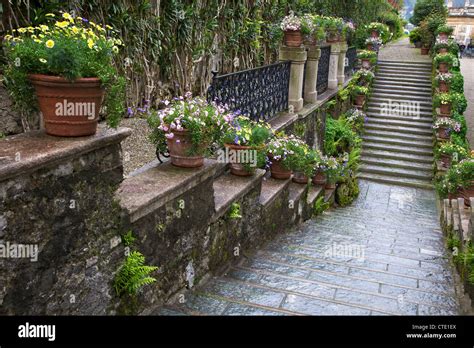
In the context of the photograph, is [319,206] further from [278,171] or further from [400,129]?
[400,129]

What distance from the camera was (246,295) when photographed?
12.2 feet

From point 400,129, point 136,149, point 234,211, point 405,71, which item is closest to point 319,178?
point 136,149

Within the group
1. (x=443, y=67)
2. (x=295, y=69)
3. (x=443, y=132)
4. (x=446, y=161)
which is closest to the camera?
(x=295, y=69)

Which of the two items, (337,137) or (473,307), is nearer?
(473,307)

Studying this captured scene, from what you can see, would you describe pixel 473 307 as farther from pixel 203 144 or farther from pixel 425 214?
pixel 425 214

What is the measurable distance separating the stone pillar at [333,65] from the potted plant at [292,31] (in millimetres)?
4011

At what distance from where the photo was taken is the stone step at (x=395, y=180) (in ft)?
37.4

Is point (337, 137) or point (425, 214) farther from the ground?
point (337, 137)

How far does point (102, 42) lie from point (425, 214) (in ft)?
27.8

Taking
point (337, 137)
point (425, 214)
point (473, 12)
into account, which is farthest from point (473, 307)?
point (473, 12)

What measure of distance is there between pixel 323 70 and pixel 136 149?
7451 millimetres

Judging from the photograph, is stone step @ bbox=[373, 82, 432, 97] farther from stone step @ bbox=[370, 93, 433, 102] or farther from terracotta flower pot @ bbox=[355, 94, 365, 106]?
terracotta flower pot @ bbox=[355, 94, 365, 106]

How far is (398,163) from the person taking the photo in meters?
12.2

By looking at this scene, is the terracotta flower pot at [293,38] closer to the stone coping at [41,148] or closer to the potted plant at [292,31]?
the potted plant at [292,31]
